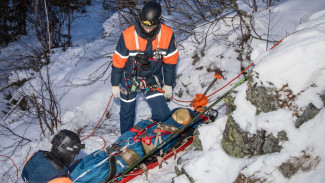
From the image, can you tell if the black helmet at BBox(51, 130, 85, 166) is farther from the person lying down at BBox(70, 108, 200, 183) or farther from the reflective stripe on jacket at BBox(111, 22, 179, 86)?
the reflective stripe on jacket at BBox(111, 22, 179, 86)

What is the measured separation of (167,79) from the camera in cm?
404

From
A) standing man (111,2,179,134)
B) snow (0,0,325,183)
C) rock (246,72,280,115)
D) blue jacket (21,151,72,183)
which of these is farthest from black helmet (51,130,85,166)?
rock (246,72,280,115)

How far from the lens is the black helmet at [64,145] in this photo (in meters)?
2.91

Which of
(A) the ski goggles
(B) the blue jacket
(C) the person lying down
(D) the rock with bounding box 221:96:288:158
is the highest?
(A) the ski goggles

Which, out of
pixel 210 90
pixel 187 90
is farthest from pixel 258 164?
pixel 187 90

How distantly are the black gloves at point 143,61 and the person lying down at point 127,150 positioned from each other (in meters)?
0.75

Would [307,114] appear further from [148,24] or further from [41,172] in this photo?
[41,172]

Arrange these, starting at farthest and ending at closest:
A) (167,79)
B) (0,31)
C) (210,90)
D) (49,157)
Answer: (0,31), (210,90), (167,79), (49,157)

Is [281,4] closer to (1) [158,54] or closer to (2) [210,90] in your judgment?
(2) [210,90]

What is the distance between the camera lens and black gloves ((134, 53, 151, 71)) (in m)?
3.61

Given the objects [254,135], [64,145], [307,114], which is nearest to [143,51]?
[64,145]

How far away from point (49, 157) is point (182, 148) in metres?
1.70

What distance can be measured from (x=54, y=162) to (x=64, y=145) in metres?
0.20

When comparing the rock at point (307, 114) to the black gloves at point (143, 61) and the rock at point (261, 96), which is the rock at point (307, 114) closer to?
the rock at point (261, 96)
